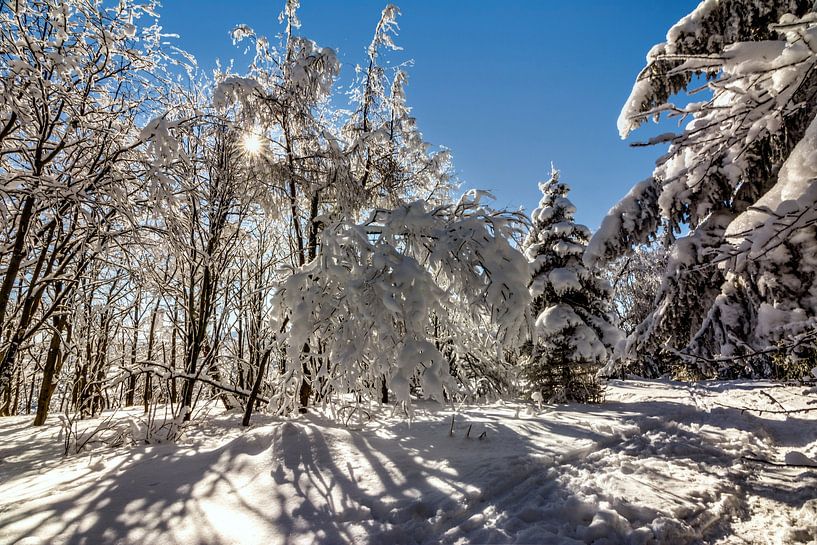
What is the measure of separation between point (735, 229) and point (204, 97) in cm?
1019

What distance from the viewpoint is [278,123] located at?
Result: 7.20 meters

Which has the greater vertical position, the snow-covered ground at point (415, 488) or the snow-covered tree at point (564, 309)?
the snow-covered tree at point (564, 309)

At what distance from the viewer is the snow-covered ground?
103 inches

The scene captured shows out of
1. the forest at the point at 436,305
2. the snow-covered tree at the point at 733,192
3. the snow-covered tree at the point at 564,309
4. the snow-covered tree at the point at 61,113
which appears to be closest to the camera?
the snow-covered tree at the point at 733,192

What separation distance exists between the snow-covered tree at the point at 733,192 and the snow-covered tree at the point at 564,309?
5.12m

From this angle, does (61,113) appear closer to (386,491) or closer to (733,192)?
(386,491)

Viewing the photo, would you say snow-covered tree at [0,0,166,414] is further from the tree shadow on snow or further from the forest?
the tree shadow on snow

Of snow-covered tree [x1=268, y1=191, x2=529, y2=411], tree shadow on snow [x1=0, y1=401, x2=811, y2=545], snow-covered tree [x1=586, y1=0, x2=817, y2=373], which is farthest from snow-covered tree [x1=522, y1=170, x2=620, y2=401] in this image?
snow-covered tree [x1=268, y1=191, x2=529, y2=411]

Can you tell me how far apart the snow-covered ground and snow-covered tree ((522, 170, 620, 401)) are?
3.98 metres

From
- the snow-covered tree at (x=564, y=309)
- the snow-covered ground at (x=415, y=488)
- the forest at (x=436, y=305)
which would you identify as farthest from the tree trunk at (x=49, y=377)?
the snow-covered tree at (x=564, y=309)

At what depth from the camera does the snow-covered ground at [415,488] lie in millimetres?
2619

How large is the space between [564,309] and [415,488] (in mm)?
7906

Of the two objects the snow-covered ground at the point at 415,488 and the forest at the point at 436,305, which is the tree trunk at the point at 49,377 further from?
the snow-covered ground at the point at 415,488

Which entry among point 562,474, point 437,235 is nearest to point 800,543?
point 562,474
